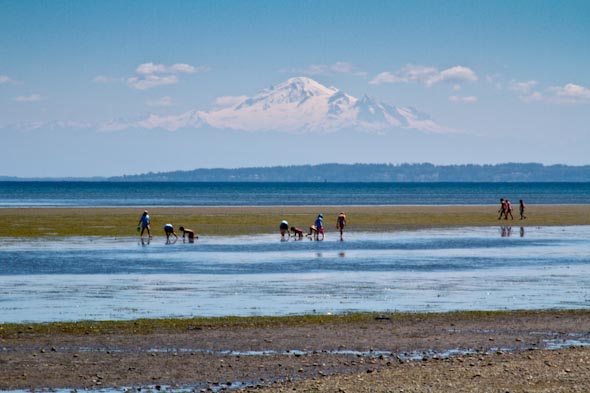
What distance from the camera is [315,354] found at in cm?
2127

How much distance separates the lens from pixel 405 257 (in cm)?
4722

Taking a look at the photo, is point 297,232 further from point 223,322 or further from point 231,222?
point 223,322

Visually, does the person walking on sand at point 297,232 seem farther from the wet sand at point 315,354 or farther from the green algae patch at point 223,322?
the wet sand at point 315,354

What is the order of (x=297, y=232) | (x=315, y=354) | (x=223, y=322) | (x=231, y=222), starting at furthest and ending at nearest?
(x=231, y=222) < (x=297, y=232) < (x=223, y=322) < (x=315, y=354)

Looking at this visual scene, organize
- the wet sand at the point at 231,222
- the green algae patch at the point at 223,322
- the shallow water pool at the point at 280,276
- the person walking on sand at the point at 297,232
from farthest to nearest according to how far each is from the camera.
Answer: the wet sand at the point at 231,222
the person walking on sand at the point at 297,232
the shallow water pool at the point at 280,276
the green algae patch at the point at 223,322

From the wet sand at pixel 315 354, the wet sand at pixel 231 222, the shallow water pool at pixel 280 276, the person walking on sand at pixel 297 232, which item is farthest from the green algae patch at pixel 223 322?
the wet sand at pixel 231 222

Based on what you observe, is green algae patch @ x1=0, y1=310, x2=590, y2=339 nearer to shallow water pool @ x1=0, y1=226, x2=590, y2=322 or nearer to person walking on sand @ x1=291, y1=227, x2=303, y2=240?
shallow water pool @ x1=0, y1=226, x2=590, y2=322

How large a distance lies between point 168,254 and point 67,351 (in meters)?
28.0

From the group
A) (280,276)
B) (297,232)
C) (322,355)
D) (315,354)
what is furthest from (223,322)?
(297,232)

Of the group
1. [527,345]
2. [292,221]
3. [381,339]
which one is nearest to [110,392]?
[381,339]

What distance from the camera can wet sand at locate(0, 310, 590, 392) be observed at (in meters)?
18.3

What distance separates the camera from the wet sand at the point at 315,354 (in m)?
18.3

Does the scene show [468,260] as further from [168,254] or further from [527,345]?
[527,345]

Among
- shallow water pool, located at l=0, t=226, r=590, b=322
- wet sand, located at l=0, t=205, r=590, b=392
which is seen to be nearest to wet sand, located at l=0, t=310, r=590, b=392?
wet sand, located at l=0, t=205, r=590, b=392
